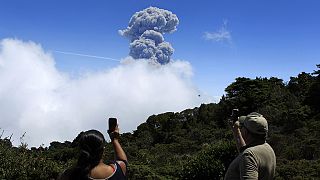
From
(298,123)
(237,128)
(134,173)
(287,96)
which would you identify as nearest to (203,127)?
(287,96)

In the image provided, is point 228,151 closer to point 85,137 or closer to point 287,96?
point 85,137

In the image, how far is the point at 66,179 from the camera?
2805 millimetres

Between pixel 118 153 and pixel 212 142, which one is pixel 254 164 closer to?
pixel 118 153

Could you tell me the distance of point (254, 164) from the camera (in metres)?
3.16

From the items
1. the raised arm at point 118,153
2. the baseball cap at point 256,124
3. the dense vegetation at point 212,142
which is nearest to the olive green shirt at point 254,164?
the baseball cap at point 256,124

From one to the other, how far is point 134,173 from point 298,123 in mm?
25479

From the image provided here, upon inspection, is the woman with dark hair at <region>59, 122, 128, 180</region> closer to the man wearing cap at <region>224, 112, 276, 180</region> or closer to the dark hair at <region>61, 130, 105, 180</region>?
the dark hair at <region>61, 130, 105, 180</region>

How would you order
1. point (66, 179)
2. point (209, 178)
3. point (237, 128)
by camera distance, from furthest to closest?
point (209, 178)
point (237, 128)
point (66, 179)

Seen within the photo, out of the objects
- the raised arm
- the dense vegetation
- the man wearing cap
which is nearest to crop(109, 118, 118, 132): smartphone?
the raised arm

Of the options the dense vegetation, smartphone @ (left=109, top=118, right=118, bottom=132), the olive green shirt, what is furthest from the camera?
the dense vegetation

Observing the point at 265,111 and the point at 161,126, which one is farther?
the point at 161,126

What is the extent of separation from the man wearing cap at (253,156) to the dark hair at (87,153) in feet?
3.18

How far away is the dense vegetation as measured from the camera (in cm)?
1120

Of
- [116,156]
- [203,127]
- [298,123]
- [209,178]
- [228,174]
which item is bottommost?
[228,174]
